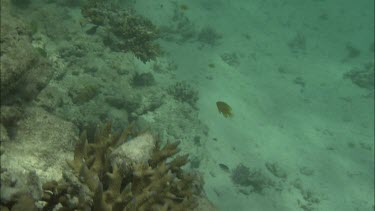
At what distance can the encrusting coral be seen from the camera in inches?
127

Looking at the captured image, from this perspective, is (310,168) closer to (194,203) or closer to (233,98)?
(233,98)

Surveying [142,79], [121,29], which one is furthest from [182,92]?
[121,29]

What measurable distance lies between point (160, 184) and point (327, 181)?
883 centimetres

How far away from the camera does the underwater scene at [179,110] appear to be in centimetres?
353

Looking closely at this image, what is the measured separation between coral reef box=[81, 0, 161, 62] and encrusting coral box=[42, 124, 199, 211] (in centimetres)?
418

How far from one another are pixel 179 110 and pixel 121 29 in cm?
A: 255

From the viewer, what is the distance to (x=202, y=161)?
8750 mm

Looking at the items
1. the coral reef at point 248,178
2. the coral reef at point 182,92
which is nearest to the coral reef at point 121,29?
the coral reef at point 182,92

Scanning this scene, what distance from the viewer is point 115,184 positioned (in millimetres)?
3354

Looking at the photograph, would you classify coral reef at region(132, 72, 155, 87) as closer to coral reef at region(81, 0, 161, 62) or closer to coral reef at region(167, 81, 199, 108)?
coral reef at region(81, 0, 161, 62)

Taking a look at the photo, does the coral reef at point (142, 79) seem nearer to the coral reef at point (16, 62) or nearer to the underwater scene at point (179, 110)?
the underwater scene at point (179, 110)

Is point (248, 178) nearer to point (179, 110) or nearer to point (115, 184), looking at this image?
point (179, 110)

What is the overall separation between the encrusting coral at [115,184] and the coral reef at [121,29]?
4.18m

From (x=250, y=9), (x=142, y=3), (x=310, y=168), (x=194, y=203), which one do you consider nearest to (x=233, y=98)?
(x=310, y=168)
